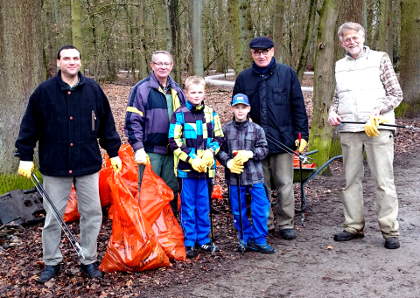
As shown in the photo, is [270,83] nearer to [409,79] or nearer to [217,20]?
[409,79]

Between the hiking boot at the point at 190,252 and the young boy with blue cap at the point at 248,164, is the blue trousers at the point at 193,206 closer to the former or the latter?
the hiking boot at the point at 190,252

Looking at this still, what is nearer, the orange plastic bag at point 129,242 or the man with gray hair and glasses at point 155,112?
the orange plastic bag at point 129,242

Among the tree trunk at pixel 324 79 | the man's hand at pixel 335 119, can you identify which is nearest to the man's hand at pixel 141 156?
the man's hand at pixel 335 119

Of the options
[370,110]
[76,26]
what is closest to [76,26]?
[76,26]

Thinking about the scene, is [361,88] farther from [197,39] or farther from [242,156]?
[197,39]

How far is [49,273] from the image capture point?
3672 millimetres

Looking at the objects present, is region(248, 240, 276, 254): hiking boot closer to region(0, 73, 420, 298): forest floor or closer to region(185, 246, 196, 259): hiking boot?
region(0, 73, 420, 298): forest floor

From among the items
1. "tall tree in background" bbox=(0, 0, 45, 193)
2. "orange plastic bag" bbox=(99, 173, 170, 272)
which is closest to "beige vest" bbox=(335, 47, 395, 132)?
"orange plastic bag" bbox=(99, 173, 170, 272)

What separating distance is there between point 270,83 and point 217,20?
20.9m

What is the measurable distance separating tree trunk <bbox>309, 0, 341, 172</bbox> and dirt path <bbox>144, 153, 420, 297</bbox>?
7.16 feet

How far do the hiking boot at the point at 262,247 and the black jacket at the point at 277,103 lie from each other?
37.1 inches

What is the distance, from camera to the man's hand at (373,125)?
391 centimetres

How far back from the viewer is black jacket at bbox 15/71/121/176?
11.5 ft

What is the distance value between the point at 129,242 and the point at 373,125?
7.87ft
